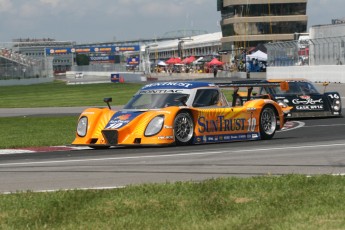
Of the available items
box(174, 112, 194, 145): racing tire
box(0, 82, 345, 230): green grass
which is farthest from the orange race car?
box(0, 82, 345, 230): green grass

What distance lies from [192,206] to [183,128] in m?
8.23

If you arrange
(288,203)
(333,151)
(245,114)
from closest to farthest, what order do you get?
(288,203) → (333,151) → (245,114)

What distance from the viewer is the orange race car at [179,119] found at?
16.1 meters

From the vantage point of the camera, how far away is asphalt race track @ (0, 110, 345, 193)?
10.9m

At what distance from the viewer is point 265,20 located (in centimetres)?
12594

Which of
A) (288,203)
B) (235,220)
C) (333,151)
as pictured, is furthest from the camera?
(333,151)

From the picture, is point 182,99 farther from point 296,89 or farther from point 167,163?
point 296,89

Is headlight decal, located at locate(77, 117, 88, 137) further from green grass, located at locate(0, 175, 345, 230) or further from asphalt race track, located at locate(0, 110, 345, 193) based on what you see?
green grass, located at locate(0, 175, 345, 230)

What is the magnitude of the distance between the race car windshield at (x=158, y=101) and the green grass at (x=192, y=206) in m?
7.28

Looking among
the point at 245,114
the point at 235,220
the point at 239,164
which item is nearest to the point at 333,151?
the point at 239,164

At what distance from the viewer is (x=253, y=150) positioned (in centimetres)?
1486

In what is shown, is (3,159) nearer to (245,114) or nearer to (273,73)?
(245,114)

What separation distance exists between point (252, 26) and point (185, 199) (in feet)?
393

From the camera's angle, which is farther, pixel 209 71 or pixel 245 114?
pixel 209 71
